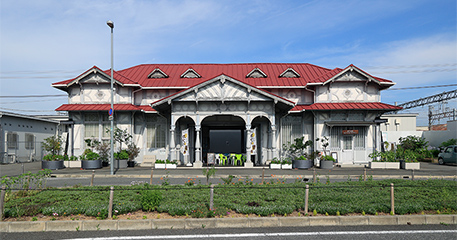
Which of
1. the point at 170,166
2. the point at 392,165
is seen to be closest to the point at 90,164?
the point at 170,166

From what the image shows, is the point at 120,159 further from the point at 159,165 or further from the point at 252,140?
the point at 252,140

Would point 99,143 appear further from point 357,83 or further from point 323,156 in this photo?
point 357,83

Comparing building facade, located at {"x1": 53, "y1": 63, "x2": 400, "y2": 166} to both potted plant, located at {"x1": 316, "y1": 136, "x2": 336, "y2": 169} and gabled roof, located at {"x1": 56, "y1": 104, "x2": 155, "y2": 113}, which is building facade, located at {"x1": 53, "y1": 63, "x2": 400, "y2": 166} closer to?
gabled roof, located at {"x1": 56, "y1": 104, "x2": 155, "y2": 113}

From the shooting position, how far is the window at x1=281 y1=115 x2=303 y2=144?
84.6 ft

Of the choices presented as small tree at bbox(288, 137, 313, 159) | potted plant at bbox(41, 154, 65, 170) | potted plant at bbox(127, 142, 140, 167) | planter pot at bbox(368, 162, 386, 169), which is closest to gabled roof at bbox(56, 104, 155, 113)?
potted plant at bbox(127, 142, 140, 167)

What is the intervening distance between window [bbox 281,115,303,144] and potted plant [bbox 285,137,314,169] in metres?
0.67

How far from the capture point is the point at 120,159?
2273cm

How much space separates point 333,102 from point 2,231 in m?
23.0

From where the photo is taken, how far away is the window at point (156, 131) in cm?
2577

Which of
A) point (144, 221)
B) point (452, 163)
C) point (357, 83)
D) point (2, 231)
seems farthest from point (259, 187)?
point (452, 163)

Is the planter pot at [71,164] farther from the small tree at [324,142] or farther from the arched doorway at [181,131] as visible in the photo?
the small tree at [324,142]

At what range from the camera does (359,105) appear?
24422mm

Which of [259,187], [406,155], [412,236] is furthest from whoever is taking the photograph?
[406,155]

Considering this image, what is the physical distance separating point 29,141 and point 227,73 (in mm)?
22486
